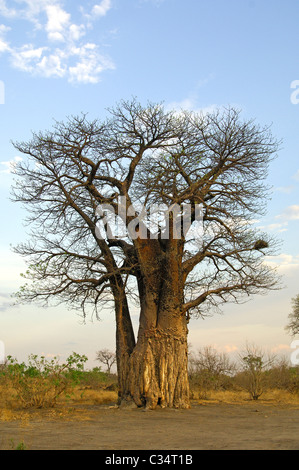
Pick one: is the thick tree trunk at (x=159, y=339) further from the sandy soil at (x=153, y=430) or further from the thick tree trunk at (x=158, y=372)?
the sandy soil at (x=153, y=430)

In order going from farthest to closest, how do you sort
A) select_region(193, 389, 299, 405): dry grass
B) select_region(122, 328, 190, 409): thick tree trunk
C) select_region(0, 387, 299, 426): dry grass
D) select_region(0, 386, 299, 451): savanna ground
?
select_region(193, 389, 299, 405): dry grass
select_region(122, 328, 190, 409): thick tree trunk
select_region(0, 387, 299, 426): dry grass
select_region(0, 386, 299, 451): savanna ground

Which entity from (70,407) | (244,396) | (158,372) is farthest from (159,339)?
(244,396)

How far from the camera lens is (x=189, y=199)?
11.4 m

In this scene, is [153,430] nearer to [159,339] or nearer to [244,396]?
[159,339]

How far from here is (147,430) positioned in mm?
7195

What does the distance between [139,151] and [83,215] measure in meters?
2.20

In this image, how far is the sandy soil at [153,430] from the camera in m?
5.78

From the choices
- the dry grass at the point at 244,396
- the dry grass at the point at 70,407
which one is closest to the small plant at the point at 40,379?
the dry grass at the point at 70,407

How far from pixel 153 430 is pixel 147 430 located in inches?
3.5

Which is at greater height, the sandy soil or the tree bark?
the tree bark

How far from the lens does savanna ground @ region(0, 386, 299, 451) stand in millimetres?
5778

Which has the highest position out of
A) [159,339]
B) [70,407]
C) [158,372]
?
[159,339]

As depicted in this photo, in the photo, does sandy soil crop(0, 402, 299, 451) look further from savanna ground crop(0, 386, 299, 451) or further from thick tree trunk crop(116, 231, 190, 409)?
thick tree trunk crop(116, 231, 190, 409)

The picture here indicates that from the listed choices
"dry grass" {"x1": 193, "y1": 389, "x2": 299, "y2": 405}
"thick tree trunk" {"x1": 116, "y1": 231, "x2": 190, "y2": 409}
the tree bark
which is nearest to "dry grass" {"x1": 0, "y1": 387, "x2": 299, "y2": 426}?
"dry grass" {"x1": 193, "y1": 389, "x2": 299, "y2": 405}
